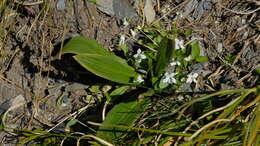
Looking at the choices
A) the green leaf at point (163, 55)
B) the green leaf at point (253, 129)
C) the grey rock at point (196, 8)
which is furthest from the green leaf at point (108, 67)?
the green leaf at point (253, 129)

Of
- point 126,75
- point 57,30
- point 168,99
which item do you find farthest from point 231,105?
point 57,30

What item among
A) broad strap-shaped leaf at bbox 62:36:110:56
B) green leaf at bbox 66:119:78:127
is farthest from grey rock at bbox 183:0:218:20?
green leaf at bbox 66:119:78:127

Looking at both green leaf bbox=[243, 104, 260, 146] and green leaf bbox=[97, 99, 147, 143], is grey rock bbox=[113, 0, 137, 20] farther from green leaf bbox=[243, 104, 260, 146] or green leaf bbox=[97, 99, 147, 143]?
green leaf bbox=[243, 104, 260, 146]

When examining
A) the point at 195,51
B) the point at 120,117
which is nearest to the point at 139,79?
the point at 120,117

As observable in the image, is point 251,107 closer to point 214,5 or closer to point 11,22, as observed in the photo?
point 214,5

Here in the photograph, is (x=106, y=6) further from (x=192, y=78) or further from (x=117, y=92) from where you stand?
(x=192, y=78)

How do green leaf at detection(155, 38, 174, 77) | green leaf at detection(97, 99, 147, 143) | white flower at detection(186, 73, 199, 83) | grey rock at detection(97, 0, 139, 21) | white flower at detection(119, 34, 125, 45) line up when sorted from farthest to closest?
grey rock at detection(97, 0, 139, 21)
white flower at detection(119, 34, 125, 45)
white flower at detection(186, 73, 199, 83)
green leaf at detection(97, 99, 147, 143)
green leaf at detection(155, 38, 174, 77)

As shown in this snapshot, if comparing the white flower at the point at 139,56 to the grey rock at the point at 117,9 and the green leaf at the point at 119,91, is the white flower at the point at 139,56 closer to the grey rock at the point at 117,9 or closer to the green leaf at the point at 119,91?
the green leaf at the point at 119,91
